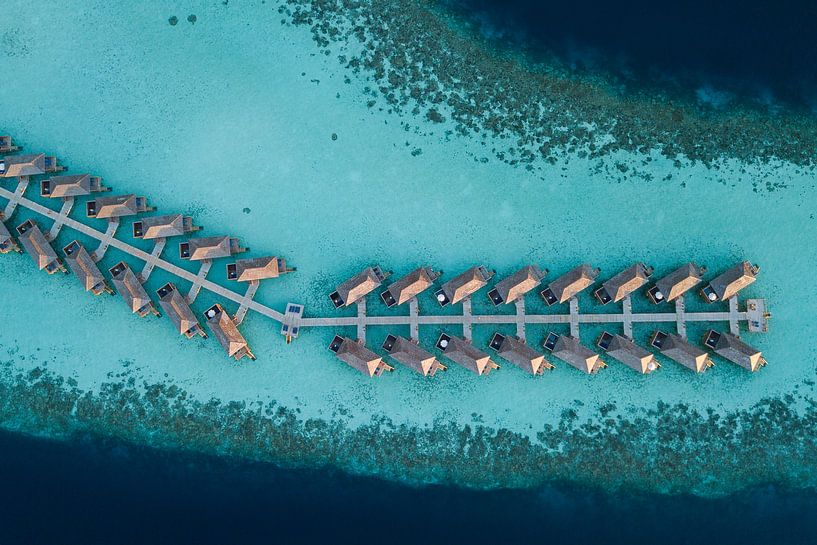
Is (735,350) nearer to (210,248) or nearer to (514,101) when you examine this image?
(514,101)

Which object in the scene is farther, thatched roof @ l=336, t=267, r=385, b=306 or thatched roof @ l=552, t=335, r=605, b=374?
thatched roof @ l=336, t=267, r=385, b=306

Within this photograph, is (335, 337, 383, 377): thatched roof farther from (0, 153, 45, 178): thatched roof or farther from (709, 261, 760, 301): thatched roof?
(0, 153, 45, 178): thatched roof

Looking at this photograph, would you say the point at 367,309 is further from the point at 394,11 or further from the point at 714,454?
the point at 714,454

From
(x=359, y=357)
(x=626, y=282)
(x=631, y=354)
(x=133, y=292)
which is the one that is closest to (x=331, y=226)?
(x=359, y=357)

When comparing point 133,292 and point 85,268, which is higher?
point 85,268

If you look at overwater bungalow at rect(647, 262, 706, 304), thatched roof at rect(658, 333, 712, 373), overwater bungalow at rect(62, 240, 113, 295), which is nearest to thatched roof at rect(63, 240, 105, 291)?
overwater bungalow at rect(62, 240, 113, 295)
